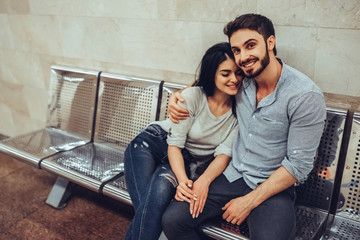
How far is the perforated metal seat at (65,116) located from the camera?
3.08 metres

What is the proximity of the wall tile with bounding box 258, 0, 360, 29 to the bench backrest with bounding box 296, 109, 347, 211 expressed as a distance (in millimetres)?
566

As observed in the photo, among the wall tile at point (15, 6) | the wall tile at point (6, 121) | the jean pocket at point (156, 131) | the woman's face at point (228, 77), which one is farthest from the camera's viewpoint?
the wall tile at point (6, 121)

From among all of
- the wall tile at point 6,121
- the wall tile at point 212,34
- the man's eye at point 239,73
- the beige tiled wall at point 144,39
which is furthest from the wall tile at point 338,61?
the wall tile at point 6,121

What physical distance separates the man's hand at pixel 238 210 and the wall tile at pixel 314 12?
1239 mm

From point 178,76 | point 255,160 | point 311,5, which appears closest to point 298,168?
point 255,160

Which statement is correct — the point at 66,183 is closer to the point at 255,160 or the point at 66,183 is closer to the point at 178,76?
the point at 178,76

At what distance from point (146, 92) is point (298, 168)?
59.7 inches

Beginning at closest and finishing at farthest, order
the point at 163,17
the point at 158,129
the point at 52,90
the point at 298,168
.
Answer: the point at 298,168 < the point at 158,129 < the point at 163,17 < the point at 52,90

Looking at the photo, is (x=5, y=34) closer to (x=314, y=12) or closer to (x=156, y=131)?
(x=156, y=131)

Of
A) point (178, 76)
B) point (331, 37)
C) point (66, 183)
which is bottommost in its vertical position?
point (66, 183)

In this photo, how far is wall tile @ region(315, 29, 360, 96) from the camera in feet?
7.07

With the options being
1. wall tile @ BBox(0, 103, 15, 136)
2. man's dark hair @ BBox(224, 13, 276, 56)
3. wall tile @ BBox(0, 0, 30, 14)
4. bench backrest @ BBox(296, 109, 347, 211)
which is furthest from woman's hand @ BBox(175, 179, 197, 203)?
wall tile @ BBox(0, 103, 15, 136)

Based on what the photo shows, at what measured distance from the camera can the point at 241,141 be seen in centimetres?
213

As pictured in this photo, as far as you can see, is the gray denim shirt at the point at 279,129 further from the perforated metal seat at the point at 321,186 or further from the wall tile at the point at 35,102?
the wall tile at the point at 35,102
